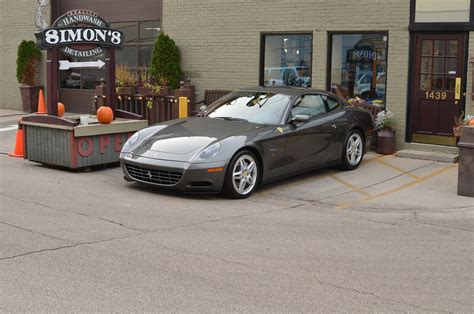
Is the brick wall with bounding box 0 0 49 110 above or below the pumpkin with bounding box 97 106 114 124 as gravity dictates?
above

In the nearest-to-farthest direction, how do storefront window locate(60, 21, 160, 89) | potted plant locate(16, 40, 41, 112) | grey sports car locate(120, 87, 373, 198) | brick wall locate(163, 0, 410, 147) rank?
grey sports car locate(120, 87, 373, 198)
brick wall locate(163, 0, 410, 147)
storefront window locate(60, 21, 160, 89)
potted plant locate(16, 40, 41, 112)

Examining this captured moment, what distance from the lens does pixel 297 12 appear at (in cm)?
1446

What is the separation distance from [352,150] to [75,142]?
452cm

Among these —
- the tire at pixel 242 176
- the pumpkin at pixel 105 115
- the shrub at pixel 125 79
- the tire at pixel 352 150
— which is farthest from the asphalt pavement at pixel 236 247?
the shrub at pixel 125 79

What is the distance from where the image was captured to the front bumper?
28.2 ft

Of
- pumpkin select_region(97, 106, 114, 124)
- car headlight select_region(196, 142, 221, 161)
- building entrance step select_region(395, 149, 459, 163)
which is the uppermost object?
pumpkin select_region(97, 106, 114, 124)

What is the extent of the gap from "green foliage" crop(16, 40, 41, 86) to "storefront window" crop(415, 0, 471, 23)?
12616mm

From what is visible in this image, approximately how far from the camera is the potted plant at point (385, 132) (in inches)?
507

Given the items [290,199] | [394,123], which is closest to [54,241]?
[290,199]

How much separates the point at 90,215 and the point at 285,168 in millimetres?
3129

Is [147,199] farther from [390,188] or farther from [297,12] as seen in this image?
[297,12]

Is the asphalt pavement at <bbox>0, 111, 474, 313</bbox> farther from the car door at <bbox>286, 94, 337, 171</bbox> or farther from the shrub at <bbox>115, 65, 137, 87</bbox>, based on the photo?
the shrub at <bbox>115, 65, 137, 87</bbox>

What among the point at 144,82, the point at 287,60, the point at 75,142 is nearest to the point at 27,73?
the point at 144,82

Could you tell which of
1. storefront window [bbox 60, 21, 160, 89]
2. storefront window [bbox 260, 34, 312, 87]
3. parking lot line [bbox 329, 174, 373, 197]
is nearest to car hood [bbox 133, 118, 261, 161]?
parking lot line [bbox 329, 174, 373, 197]
